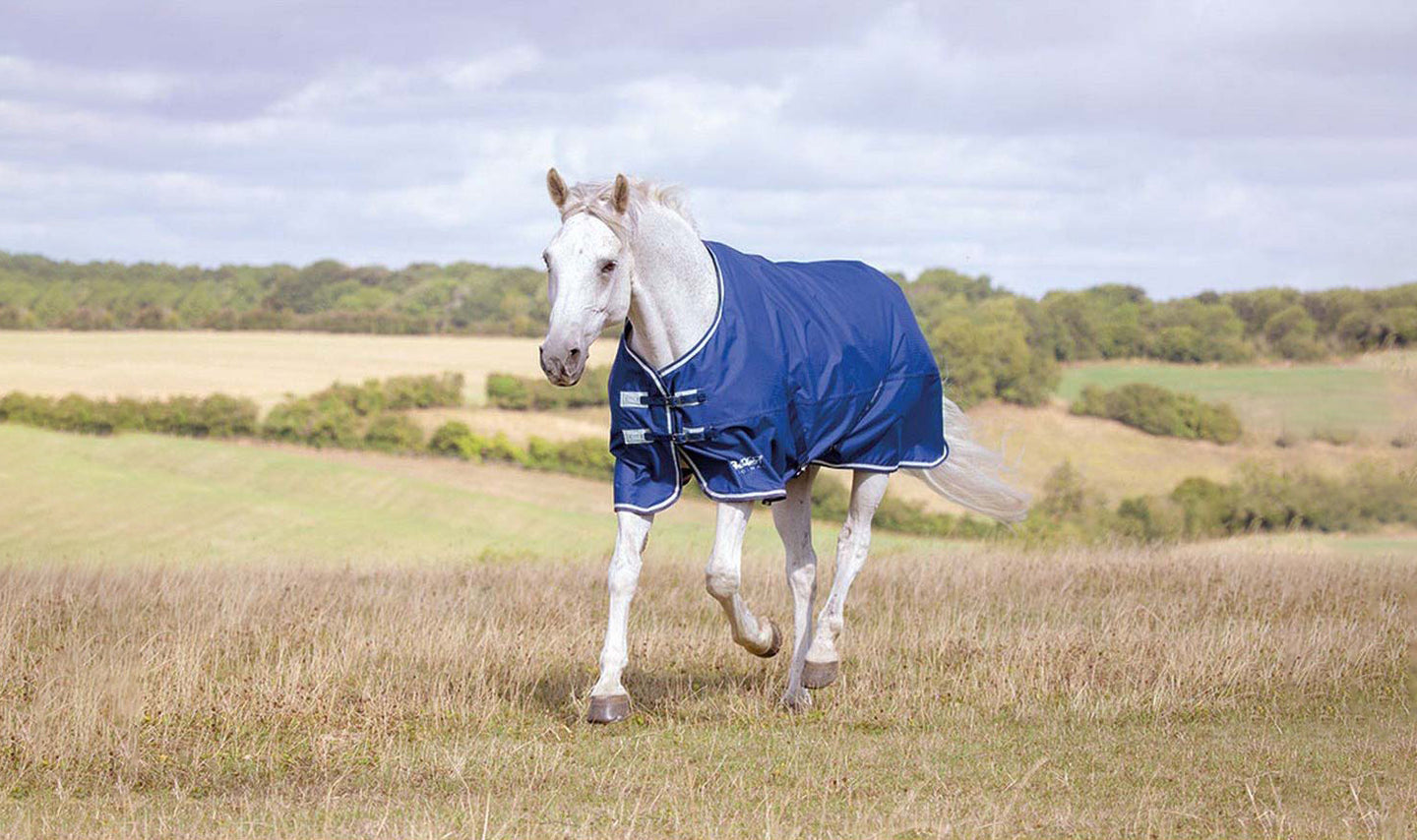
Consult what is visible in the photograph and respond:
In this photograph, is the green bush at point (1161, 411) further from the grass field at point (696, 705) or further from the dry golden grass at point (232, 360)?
the grass field at point (696, 705)

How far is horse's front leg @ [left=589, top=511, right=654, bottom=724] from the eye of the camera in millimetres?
6594

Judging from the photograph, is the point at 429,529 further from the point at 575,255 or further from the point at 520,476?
the point at 575,255

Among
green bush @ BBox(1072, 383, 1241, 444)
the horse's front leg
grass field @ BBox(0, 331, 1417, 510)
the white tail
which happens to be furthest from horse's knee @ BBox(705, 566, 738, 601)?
green bush @ BBox(1072, 383, 1241, 444)

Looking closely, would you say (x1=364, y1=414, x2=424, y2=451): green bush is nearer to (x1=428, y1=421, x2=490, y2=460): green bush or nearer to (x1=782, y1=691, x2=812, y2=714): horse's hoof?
(x1=428, y1=421, x2=490, y2=460): green bush

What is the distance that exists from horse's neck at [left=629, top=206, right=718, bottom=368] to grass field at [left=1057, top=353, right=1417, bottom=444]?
4887 cm

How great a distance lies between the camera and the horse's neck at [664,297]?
6.46m

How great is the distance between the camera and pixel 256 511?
39188 millimetres

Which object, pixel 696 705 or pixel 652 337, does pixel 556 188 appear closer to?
pixel 652 337

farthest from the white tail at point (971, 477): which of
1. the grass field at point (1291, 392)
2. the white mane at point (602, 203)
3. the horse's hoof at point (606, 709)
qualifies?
the grass field at point (1291, 392)

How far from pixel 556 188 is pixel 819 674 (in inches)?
110

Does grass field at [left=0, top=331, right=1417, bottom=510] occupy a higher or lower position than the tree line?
lower

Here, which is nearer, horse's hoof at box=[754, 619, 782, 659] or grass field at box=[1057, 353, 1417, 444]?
horse's hoof at box=[754, 619, 782, 659]

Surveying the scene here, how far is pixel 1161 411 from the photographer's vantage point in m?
53.3

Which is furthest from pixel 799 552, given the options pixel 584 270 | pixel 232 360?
pixel 232 360
